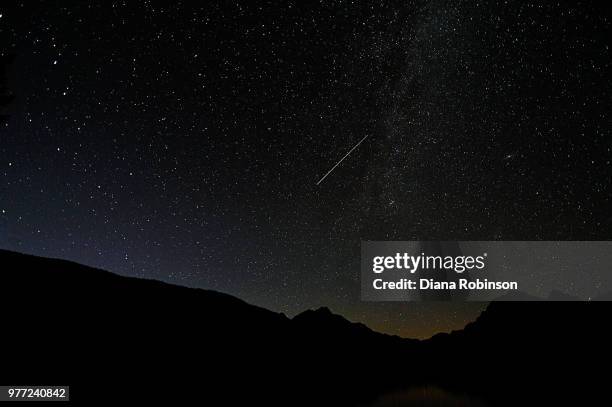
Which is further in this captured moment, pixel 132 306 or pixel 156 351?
pixel 132 306

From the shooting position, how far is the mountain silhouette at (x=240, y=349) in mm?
38250

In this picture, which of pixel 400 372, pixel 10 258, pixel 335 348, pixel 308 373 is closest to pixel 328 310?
pixel 335 348

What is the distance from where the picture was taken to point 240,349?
69625mm

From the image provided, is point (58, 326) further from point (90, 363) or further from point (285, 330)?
point (285, 330)


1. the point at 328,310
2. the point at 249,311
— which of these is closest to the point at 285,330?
the point at 249,311

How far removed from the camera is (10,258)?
167ft

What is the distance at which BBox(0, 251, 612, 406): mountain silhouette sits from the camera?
3825 centimetres

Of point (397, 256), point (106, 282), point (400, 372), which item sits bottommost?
point (400, 372)

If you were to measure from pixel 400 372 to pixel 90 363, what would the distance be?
8598 centimetres

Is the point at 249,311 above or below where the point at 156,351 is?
above

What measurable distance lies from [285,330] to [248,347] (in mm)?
18294

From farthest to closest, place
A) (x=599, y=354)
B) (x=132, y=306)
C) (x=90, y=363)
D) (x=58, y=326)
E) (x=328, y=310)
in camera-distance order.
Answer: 1. (x=328, y=310)
2. (x=599, y=354)
3. (x=132, y=306)
4. (x=58, y=326)
5. (x=90, y=363)

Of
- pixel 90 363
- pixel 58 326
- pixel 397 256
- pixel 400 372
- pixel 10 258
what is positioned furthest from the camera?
pixel 400 372

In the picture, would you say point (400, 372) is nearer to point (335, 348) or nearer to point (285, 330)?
point (335, 348)
